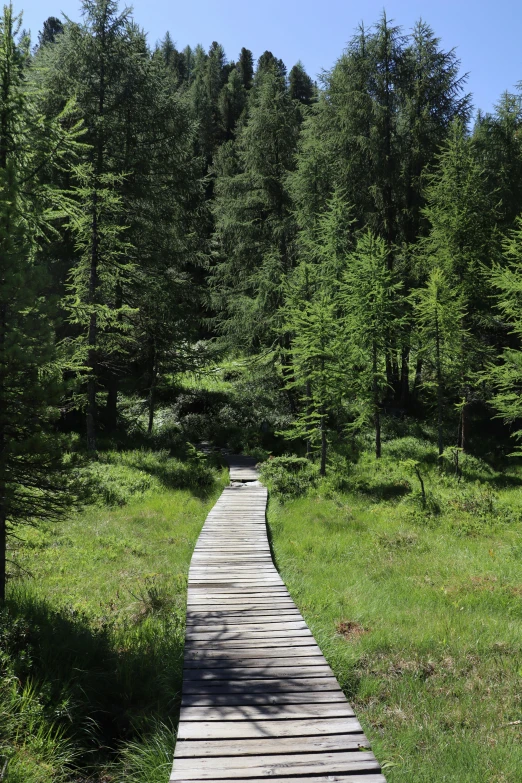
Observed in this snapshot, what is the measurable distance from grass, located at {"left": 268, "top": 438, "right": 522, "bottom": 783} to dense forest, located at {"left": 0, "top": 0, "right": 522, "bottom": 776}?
462 cm

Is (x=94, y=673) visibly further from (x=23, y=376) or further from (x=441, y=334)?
(x=441, y=334)

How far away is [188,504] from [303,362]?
7046 mm

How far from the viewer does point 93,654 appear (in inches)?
240

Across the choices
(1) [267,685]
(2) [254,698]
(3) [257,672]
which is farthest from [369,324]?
(2) [254,698]

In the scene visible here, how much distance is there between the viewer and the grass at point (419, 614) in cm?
485

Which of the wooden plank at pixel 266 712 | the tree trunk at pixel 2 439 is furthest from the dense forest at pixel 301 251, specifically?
the wooden plank at pixel 266 712

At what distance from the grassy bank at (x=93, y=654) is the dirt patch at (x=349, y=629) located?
220 centimetres

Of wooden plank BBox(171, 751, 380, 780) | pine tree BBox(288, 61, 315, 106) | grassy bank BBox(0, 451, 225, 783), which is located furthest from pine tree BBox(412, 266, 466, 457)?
pine tree BBox(288, 61, 315, 106)

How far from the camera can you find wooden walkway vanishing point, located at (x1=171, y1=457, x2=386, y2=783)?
12.7ft

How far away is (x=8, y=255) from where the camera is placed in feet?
20.9

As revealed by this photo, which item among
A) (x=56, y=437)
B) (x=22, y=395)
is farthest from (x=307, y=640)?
(x=22, y=395)

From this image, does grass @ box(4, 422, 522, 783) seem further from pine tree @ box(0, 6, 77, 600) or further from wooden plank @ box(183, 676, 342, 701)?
pine tree @ box(0, 6, 77, 600)

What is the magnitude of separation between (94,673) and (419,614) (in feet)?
15.6

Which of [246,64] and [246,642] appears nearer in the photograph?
[246,642]
